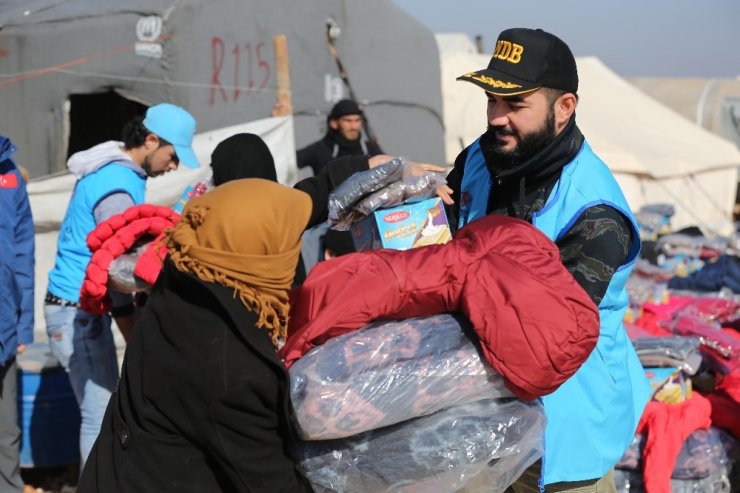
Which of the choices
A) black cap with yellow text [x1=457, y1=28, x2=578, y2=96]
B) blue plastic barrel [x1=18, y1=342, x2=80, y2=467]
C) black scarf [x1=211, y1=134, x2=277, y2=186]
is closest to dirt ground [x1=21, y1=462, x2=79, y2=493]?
blue plastic barrel [x1=18, y1=342, x2=80, y2=467]

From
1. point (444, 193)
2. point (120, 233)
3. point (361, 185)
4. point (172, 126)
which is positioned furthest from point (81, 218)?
point (444, 193)

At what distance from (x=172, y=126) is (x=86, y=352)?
3.80ft

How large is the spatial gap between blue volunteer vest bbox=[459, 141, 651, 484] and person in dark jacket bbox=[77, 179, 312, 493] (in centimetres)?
71

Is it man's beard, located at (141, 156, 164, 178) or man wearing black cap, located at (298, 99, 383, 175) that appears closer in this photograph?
man's beard, located at (141, 156, 164, 178)

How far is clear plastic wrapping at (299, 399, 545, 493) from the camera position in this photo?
88.5 inches

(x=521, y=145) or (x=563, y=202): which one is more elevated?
(x=521, y=145)

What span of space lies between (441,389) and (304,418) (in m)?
0.33

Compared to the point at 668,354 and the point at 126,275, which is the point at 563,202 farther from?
the point at 668,354

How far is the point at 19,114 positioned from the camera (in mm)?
8250

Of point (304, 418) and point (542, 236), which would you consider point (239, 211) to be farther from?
point (542, 236)

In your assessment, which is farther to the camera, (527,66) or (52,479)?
(52,479)

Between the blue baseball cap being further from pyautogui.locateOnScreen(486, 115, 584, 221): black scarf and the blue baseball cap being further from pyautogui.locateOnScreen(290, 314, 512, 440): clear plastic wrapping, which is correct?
pyautogui.locateOnScreen(290, 314, 512, 440): clear plastic wrapping

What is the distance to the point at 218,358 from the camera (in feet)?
7.11

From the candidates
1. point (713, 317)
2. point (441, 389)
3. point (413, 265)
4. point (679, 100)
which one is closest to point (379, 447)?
point (441, 389)
